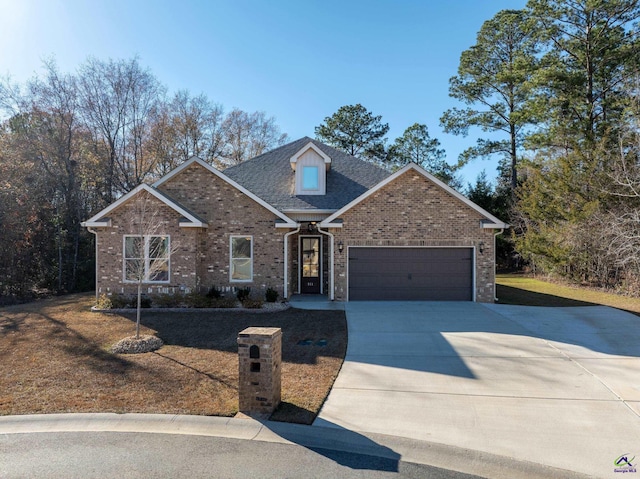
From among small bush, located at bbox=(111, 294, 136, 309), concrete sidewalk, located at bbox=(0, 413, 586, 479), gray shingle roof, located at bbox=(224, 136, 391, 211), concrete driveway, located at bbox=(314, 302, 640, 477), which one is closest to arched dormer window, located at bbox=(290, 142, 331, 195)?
gray shingle roof, located at bbox=(224, 136, 391, 211)

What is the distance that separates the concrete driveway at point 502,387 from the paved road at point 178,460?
0.70 m

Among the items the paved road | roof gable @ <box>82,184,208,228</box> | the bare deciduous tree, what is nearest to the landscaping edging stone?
the bare deciduous tree

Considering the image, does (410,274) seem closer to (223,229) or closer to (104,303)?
(223,229)

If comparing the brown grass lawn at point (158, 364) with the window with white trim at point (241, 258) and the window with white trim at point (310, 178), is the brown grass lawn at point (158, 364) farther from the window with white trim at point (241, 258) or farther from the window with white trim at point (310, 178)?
the window with white trim at point (310, 178)

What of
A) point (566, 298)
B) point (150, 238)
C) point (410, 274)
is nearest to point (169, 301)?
point (150, 238)

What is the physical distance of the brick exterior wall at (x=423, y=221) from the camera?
1336 centimetres

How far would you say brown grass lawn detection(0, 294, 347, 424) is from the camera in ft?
17.7

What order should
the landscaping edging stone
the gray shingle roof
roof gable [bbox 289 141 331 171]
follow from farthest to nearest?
roof gable [bbox 289 141 331 171]
the gray shingle roof
the landscaping edging stone

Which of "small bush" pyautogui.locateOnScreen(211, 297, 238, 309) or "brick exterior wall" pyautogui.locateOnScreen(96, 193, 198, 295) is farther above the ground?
"brick exterior wall" pyautogui.locateOnScreen(96, 193, 198, 295)

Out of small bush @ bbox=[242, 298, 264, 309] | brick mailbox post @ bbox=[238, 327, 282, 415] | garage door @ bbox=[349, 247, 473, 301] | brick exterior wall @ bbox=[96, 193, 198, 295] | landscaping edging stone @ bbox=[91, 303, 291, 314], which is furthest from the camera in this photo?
garage door @ bbox=[349, 247, 473, 301]

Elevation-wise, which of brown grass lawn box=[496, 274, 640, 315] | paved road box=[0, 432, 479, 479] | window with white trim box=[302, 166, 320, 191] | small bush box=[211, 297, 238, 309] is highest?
window with white trim box=[302, 166, 320, 191]

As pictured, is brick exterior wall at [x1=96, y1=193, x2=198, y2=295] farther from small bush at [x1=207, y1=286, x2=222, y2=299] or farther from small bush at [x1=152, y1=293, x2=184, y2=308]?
small bush at [x1=207, y1=286, x2=222, y2=299]

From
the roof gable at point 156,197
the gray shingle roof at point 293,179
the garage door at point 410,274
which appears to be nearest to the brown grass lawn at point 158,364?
the garage door at point 410,274

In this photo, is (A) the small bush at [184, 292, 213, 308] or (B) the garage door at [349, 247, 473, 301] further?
(B) the garage door at [349, 247, 473, 301]
